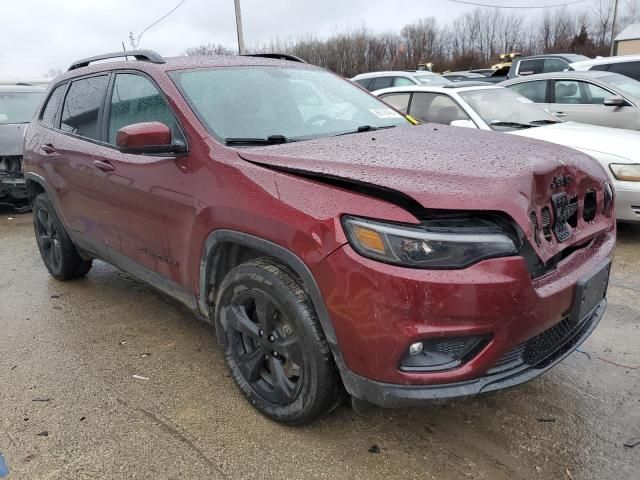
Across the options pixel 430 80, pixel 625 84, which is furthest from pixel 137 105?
pixel 430 80

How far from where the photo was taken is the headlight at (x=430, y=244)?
1996mm

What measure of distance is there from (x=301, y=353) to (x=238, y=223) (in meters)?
0.64

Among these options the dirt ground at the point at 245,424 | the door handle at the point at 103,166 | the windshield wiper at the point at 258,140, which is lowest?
the dirt ground at the point at 245,424

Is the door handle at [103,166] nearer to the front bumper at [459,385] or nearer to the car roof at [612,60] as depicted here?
the front bumper at [459,385]

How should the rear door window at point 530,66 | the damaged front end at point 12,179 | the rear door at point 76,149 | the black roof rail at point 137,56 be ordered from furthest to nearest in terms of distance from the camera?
the rear door window at point 530,66 < the damaged front end at point 12,179 < the rear door at point 76,149 < the black roof rail at point 137,56

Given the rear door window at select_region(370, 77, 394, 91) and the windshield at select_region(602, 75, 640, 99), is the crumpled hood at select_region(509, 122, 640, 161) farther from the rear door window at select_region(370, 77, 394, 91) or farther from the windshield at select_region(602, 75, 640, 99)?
the rear door window at select_region(370, 77, 394, 91)

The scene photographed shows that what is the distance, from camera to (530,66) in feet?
45.5

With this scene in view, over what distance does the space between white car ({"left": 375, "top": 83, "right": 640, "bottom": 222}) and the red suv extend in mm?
2555

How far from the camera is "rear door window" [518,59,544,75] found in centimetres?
1367

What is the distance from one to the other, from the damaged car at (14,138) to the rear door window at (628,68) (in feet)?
29.2

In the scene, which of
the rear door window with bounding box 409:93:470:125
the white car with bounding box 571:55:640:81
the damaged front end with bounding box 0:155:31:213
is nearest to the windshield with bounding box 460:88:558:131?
the rear door window with bounding box 409:93:470:125

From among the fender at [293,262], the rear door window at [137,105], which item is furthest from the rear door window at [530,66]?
the fender at [293,262]

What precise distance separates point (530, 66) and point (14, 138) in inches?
464

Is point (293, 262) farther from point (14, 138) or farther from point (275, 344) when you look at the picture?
point (14, 138)
